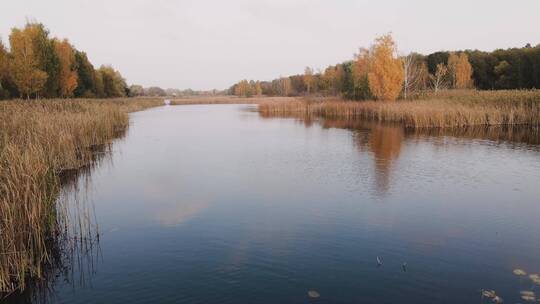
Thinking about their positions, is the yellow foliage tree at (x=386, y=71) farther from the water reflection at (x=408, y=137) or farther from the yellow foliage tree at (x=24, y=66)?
the yellow foliage tree at (x=24, y=66)

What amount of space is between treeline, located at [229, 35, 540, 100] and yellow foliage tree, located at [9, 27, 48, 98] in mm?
26918

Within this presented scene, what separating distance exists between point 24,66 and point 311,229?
31.8 m

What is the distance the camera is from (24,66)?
31.0 m

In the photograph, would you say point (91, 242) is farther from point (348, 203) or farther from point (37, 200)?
point (348, 203)

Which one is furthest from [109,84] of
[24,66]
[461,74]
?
[461,74]

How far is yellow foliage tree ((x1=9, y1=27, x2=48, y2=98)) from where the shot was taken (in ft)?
102

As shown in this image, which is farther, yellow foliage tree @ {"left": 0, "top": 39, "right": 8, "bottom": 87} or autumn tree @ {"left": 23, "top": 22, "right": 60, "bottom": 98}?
autumn tree @ {"left": 23, "top": 22, "right": 60, "bottom": 98}

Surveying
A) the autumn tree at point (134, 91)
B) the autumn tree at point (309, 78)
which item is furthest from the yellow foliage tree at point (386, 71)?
the autumn tree at point (134, 91)

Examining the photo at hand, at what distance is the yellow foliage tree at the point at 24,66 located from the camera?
31.2 meters

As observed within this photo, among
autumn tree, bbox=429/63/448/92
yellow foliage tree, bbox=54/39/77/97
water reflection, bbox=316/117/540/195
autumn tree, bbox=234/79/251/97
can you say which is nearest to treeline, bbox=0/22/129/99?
yellow foliage tree, bbox=54/39/77/97

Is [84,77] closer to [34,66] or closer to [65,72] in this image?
[65,72]

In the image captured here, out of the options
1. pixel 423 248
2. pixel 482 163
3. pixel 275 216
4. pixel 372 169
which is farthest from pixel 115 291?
pixel 482 163

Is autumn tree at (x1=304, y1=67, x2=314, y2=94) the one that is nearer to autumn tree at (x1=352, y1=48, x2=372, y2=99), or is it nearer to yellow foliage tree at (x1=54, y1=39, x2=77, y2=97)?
autumn tree at (x1=352, y1=48, x2=372, y2=99)

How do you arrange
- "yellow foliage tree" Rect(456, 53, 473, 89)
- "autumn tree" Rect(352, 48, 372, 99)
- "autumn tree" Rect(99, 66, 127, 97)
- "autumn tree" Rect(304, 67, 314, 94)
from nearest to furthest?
"autumn tree" Rect(352, 48, 372, 99)
"yellow foliage tree" Rect(456, 53, 473, 89)
"autumn tree" Rect(99, 66, 127, 97)
"autumn tree" Rect(304, 67, 314, 94)
